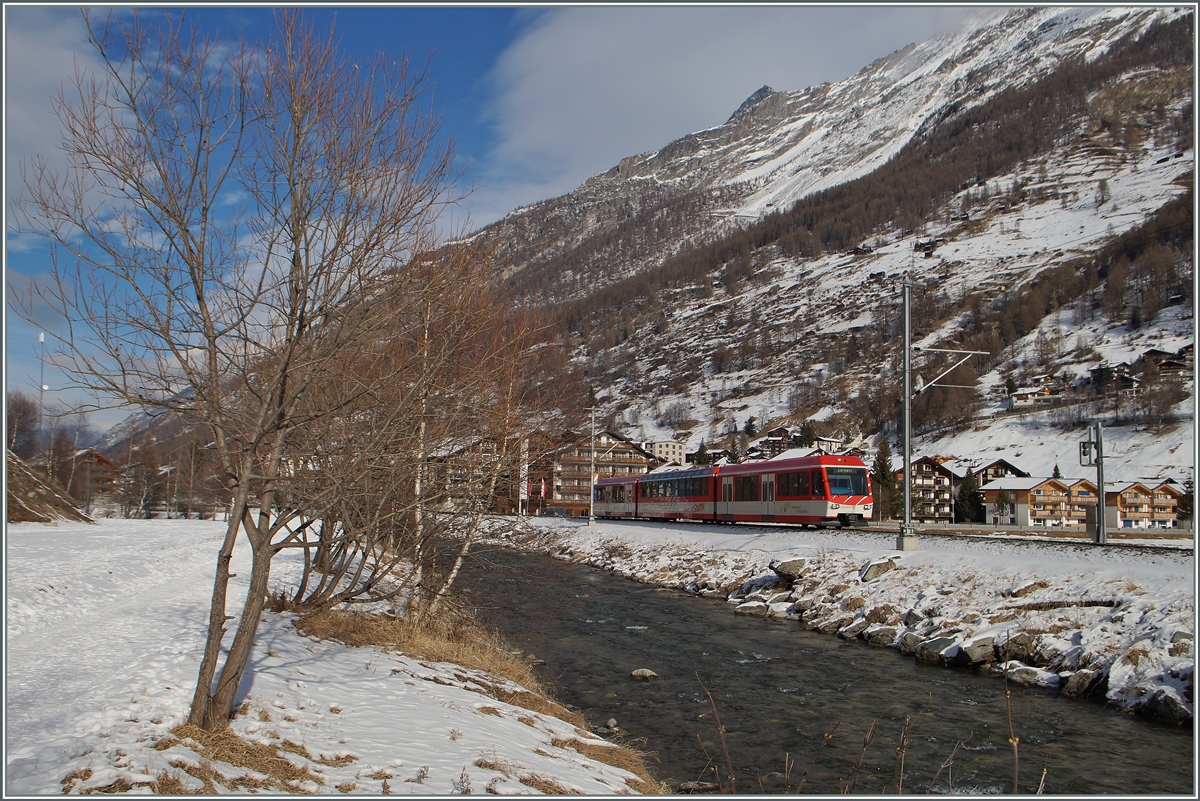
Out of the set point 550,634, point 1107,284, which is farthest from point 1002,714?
point 1107,284

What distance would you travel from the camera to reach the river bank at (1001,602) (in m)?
12.3

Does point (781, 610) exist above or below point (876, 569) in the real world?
below

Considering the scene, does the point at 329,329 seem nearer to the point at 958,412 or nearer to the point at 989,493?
the point at 989,493

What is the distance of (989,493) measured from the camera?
3329 inches

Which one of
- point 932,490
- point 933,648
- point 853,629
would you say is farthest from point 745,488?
point 932,490

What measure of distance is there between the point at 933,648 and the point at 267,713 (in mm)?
13411

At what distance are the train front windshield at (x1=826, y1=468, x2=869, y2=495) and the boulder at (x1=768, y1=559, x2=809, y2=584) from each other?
7479 millimetres

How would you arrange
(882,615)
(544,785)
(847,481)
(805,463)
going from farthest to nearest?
(805,463) < (847,481) < (882,615) < (544,785)

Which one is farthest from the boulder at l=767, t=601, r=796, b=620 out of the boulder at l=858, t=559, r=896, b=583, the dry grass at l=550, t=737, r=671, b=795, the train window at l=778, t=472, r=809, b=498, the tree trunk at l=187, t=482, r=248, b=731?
the tree trunk at l=187, t=482, r=248, b=731

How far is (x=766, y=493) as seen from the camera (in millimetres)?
34969

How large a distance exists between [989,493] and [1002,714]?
8238cm

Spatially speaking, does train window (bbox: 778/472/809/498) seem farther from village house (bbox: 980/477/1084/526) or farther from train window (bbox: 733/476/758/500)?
village house (bbox: 980/477/1084/526)

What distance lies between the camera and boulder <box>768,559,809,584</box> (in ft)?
77.9

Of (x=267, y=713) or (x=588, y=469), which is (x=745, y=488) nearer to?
(x=267, y=713)
